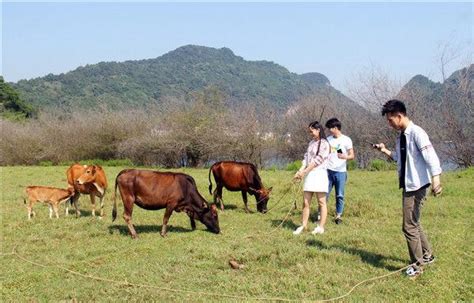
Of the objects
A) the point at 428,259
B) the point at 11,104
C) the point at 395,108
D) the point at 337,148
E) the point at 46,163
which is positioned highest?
the point at 11,104

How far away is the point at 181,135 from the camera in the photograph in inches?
1227

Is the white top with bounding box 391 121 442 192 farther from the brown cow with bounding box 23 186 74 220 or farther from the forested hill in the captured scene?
the forested hill

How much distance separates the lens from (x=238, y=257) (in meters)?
7.35

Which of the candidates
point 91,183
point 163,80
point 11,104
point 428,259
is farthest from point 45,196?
point 163,80

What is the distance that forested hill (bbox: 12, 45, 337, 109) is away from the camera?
77125 mm

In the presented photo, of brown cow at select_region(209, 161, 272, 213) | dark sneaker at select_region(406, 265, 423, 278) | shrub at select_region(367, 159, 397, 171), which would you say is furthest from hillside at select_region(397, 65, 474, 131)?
dark sneaker at select_region(406, 265, 423, 278)

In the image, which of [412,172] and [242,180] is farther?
[242,180]

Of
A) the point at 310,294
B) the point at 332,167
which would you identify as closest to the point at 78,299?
the point at 310,294

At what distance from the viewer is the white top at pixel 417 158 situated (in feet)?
19.9

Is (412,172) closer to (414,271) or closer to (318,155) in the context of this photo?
(414,271)

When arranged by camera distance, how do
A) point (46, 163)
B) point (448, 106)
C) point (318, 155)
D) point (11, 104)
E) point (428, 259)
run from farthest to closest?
point (11, 104), point (46, 163), point (448, 106), point (318, 155), point (428, 259)

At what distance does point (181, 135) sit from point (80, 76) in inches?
2707

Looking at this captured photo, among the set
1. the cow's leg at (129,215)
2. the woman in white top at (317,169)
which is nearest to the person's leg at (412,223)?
the woman in white top at (317,169)

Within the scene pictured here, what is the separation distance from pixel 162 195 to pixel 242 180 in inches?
133
